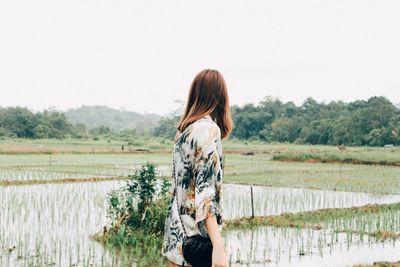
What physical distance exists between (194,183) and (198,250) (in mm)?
243

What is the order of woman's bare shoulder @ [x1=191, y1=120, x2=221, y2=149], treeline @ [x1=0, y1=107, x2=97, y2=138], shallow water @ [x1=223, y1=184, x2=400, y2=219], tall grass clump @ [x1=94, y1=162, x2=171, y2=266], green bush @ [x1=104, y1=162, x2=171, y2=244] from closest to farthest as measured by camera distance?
1. woman's bare shoulder @ [x1=191, y1=120, x2=221, y2=149]
2. tall grass clump @ [x1=94, y1=162, x2=171, y2=266]
3. green bush @ [x1=104, y1=162, x2=171, y2=244]
4. shallow water @ [x1=223, y1=184, x2=400, y2=219]
5. treeline @ [x1=0, y1=107, x2=97, y2=138]

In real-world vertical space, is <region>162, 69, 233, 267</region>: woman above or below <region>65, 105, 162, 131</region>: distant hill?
below

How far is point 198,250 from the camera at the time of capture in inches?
77.5

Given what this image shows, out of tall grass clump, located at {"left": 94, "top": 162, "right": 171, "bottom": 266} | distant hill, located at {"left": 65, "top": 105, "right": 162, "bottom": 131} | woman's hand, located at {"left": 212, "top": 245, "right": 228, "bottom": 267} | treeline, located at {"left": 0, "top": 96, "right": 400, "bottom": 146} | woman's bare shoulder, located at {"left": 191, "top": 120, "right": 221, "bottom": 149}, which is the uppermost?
distant hill, located at {"left": 65, "top": 105, "right": 162, "bottom": 131}

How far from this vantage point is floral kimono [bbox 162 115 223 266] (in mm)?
1986

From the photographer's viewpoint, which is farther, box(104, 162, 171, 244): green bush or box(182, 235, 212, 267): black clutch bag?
box(104, 162, 171, 244): green bush

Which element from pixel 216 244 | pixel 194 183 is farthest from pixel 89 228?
pixel 216 244

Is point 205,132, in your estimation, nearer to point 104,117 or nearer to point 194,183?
point 194,183

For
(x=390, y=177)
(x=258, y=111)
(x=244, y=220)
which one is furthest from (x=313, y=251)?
(x=258, y=111)

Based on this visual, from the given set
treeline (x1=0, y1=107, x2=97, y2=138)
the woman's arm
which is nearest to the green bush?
the woman's arm

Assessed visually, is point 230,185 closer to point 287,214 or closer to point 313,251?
point 287,214

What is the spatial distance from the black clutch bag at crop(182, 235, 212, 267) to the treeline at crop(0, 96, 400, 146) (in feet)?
130

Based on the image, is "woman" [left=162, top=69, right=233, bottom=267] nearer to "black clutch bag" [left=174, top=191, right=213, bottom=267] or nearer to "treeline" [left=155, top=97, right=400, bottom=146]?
"black clutch bag" [left=174, top=191, right=213, bottom=267]

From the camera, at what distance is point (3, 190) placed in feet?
41.8
